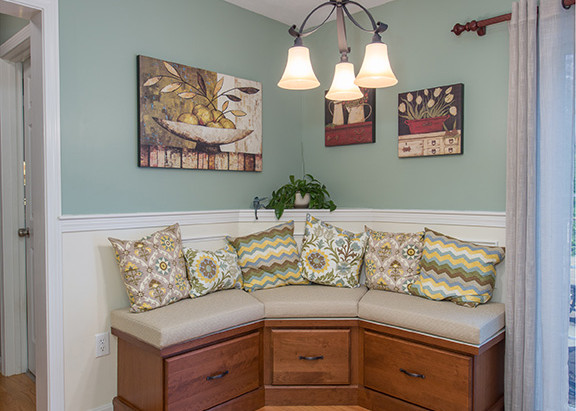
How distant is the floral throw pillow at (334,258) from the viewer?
2783 mm

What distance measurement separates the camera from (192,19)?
280 cm

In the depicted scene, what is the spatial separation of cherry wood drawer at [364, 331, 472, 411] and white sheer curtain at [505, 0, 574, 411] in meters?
0.41

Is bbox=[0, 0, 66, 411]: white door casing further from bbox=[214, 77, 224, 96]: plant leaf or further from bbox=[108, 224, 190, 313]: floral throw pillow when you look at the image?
bbox=[214, 77, 224, 96]: plant leaf

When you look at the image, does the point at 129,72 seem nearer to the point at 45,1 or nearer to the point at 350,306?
the point at 45,1

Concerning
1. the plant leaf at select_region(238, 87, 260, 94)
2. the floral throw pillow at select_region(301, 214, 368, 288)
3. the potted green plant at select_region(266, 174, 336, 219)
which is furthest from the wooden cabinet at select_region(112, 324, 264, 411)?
the plant leaf at select_region(238, 87, 260, 94)

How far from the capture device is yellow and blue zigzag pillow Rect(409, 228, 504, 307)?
2.34 metres

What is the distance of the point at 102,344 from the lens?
2.34m

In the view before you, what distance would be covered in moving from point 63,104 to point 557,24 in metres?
2.55

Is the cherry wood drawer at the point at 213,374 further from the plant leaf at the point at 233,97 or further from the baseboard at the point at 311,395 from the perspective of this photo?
the plant leaf at the point at 233,97

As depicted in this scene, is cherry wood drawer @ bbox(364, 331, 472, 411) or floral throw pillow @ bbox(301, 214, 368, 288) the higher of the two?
floral throw pillow @ bbox(301, 214, 368, 288)

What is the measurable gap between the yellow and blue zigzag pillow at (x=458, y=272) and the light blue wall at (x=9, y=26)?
9.13 feet

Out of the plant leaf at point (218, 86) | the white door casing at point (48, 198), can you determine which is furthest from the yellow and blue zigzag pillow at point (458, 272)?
the white door casing at point (48, 198)

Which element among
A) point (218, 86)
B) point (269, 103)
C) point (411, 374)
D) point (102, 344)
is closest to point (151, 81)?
point (218, 86)

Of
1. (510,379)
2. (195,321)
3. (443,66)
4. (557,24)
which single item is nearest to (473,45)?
(443,66)
